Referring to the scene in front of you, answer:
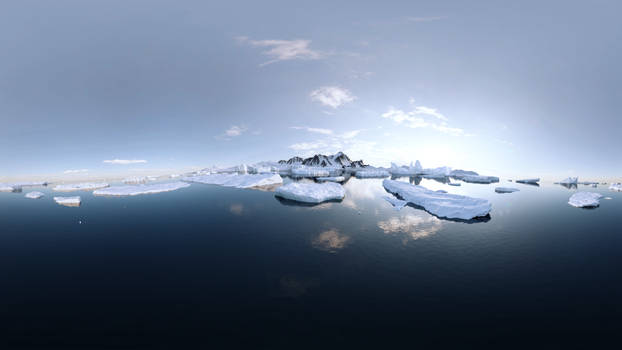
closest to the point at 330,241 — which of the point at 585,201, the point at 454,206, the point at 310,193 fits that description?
the point at 454,206

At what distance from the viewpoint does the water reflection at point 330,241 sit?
1087 cm

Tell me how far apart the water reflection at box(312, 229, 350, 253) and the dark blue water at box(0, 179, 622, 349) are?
12 centimetres

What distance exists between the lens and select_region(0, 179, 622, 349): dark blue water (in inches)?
214

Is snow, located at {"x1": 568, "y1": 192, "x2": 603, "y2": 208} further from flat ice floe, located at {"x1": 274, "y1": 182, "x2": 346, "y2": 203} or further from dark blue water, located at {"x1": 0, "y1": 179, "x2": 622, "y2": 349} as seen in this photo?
flat ice floe, located at {"x1": 274, "y1": 182, "x2": 346, "y2": 203}

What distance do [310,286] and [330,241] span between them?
439 centimetres

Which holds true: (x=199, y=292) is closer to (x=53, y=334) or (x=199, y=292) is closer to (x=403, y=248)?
(x=53, y=334)

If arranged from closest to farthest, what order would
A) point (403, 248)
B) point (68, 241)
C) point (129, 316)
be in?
point (129, 316), point (403, 248), point (68, 241)

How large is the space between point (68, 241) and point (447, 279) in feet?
66.4

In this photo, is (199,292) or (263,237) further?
(263,237)

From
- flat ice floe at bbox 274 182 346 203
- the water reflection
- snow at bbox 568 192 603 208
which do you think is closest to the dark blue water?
the water reflection

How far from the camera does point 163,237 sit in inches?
501

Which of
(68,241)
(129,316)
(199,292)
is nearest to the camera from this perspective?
(129,316)

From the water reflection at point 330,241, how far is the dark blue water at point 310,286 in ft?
0.39

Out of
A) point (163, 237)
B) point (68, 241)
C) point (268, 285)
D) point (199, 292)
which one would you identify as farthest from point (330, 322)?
point (68, 241)
